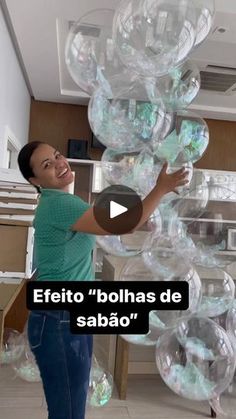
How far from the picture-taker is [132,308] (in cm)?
92

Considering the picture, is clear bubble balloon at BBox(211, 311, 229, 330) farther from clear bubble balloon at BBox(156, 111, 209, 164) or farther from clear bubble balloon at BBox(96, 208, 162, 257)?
clear bubble balloon at BBox(156, 111, 209, 164)

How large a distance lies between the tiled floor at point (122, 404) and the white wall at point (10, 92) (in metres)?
1.46

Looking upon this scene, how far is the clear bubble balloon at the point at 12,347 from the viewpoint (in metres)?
1.87

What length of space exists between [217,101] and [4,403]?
11.0 feet

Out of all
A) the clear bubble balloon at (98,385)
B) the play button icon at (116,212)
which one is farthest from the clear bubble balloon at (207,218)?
the clear bubble balloon at (98,385)

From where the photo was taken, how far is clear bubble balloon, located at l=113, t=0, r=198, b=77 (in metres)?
1.12

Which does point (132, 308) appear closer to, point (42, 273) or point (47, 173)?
point (42, 273)

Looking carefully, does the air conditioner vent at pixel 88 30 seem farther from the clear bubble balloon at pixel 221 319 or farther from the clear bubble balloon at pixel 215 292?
the clear bubble balloon at pixel 221 319

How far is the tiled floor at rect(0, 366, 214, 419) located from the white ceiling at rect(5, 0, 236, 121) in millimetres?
2231

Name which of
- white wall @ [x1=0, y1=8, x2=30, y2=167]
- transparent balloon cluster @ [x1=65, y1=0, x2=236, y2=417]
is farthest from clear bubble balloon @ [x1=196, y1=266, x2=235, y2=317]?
white wall @ [x1=0, y1=8, x2=30, y2=167]

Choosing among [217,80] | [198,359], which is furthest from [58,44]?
[198,359]

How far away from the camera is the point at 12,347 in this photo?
191 centimetres

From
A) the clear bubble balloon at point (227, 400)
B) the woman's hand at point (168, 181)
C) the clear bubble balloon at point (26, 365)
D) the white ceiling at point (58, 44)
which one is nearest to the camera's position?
the woman's hand at point (168, 181)

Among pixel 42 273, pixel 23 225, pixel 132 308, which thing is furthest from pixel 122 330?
pixel 23 225
